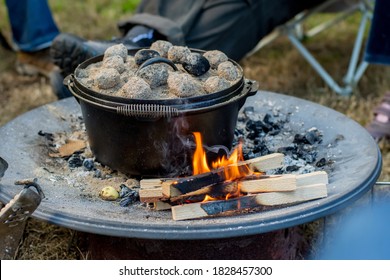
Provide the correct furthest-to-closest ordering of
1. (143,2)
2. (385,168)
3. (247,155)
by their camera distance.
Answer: (143,2), (385,168), (247,155)

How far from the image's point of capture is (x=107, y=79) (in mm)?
2133

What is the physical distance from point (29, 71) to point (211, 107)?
8.93ft

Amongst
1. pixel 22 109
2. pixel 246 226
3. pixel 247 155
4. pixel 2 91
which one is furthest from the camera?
pixel 2 91

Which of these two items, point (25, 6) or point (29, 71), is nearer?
point (25, 6)

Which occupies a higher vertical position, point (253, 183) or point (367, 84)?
point (253, 183)

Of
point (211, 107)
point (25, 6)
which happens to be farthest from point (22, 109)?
point (211, 107)

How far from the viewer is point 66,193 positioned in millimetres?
2197

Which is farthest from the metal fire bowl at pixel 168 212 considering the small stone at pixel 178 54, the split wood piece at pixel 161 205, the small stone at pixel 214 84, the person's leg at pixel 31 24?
the person's leg at pixel 31 24

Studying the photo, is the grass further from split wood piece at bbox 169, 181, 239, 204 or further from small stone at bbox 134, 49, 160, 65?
small stone at bbox 134, 49, 160, 65

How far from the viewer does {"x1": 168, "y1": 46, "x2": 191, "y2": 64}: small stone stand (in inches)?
89.3

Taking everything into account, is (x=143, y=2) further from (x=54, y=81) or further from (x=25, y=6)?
(x=25, y=6)

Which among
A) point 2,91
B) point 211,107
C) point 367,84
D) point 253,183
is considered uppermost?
point 211,107

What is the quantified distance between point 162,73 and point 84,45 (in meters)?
1.10

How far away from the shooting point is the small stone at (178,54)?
7.44 feet
